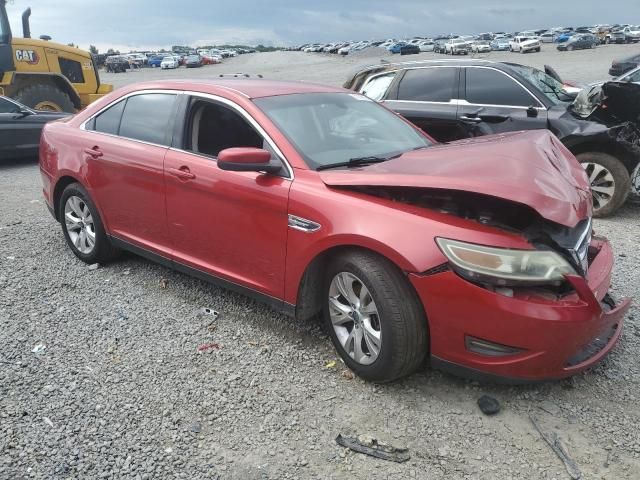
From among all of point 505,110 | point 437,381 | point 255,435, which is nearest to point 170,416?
point 255,435

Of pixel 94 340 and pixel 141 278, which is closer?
pixel 94 340

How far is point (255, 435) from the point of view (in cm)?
279

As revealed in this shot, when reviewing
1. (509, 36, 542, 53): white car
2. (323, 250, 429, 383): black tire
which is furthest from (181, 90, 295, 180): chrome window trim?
(509, 36, 542, 53): white car

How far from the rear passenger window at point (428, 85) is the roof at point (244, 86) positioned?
341 cm

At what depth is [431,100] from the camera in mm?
7539

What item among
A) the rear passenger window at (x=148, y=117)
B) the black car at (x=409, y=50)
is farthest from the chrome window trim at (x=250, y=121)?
the black car at (x=409, y=50)

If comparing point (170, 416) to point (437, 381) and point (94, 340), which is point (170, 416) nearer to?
point (94, 340)

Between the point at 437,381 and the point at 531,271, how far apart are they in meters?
0.89

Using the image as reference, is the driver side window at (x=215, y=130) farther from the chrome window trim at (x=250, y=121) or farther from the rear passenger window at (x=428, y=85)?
the rear passenger window at (x=428, y=85)

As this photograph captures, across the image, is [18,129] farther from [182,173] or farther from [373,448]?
[373,448]

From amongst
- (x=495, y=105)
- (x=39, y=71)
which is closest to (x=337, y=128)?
(x=495, y=105)

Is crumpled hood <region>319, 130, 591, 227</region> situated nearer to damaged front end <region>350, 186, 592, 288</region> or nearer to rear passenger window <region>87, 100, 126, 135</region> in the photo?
damaged front end <region>350, 186, 592, 288</region>

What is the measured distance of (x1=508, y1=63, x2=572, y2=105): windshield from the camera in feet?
23.4

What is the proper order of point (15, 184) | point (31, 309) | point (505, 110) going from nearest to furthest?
point (31, 309), point (505, 110), point (15, 184)
